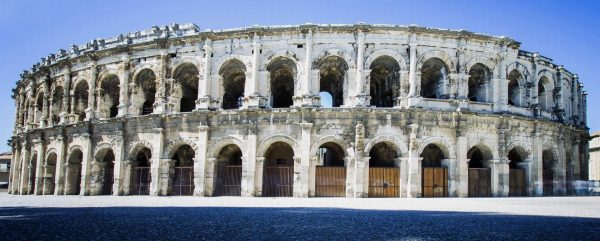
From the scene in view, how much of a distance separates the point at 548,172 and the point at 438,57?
8274 mm

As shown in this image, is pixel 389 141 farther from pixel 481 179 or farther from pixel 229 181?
pixel 229 181

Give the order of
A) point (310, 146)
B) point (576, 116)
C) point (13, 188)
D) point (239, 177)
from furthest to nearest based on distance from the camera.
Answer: point (13, 188) < point (576, 116) < point (239, 177) < point (310, 146)

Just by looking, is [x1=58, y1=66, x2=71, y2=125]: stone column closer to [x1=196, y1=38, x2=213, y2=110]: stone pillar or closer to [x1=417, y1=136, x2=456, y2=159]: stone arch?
[x1=196, y1=38, x2=213, y2=110]: stone pillar

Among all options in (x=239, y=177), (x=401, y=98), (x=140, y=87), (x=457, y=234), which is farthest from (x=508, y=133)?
(x=140, y=87)

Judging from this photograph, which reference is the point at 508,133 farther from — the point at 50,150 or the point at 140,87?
the point at 50,150

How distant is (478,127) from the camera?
19.1 metres

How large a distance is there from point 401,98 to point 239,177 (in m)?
7.56

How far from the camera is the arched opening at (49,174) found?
2345 centimetres

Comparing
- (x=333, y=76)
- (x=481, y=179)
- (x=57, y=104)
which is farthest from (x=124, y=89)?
(x=481, y=179)

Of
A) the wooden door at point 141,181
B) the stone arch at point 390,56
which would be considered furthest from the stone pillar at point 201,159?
the stone arch at point 390,56

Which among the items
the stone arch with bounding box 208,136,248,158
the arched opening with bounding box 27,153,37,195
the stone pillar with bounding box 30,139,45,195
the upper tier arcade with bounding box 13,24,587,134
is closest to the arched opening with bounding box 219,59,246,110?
the upper tier arcade with bounding box 13,24,587,134

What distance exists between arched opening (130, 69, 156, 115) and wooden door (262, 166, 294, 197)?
23.5ft

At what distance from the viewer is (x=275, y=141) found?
61.0 feet

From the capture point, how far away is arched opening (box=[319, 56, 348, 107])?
19.4 meters
